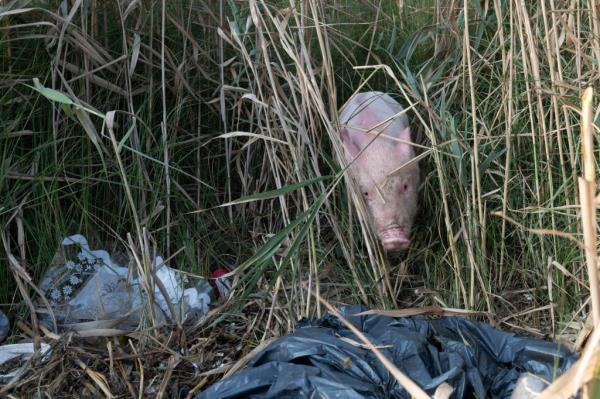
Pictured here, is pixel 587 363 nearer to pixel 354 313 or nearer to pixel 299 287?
pixel 354 313

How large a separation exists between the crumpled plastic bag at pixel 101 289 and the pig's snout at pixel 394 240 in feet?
2.33

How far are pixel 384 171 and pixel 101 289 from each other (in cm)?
122

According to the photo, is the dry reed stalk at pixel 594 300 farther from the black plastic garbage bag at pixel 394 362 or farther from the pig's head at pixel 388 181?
the pig's head at pixel 388 181

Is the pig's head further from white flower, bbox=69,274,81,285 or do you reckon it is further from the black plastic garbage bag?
white flower, bbox=69,274,81,285

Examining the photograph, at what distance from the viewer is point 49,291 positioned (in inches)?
126

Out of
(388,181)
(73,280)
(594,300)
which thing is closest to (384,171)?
(388,181)

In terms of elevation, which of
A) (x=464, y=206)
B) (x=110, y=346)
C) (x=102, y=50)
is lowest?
(x=110, y=346)

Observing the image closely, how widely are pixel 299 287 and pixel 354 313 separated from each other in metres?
0.42

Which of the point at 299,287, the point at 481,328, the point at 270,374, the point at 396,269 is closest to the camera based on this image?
the point at 270,374

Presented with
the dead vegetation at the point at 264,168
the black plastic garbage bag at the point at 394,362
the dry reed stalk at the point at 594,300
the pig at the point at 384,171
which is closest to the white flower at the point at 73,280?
the dead vegetation at the point at 264,168

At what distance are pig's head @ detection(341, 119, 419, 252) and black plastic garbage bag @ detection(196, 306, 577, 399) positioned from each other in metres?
0.73

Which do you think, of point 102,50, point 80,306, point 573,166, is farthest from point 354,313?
point 102,50

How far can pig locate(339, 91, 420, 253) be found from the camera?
10.8 ft

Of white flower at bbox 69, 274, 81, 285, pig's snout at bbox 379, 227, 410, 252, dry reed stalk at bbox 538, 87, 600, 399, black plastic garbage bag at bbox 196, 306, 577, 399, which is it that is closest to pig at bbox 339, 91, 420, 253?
pig's snout at bbox 379, 227, 410, 252
